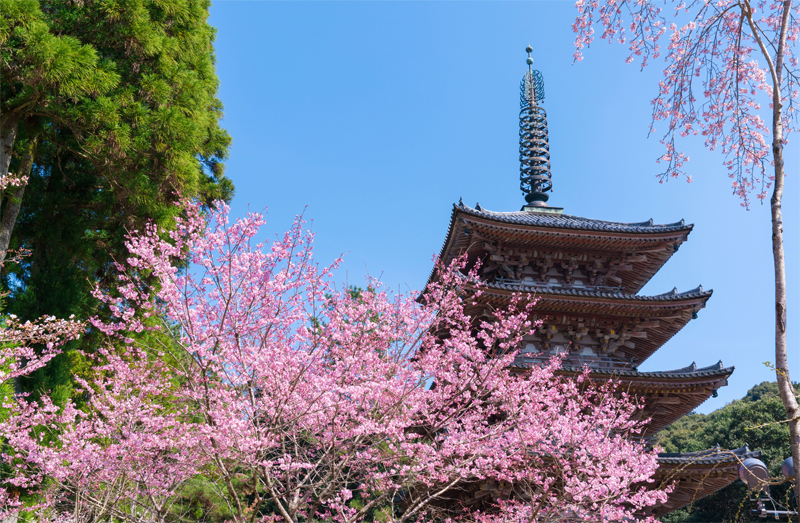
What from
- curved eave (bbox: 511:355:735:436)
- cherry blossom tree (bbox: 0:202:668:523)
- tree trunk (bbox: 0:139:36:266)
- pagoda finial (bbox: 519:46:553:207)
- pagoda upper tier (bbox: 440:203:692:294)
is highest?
pagoda finial (bbox: 519:46:553:207)

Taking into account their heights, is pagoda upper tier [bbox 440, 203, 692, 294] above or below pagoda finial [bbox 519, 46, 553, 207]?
below

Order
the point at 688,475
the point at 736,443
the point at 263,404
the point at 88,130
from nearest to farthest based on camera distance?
the point at 263,404 → the point at 88,130 → the point at 688,475 → the point at 736,443

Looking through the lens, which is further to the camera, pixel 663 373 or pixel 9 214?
pixel 663 373

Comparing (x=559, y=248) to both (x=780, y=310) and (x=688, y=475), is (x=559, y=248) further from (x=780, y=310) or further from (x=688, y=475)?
(x=780, y=310)

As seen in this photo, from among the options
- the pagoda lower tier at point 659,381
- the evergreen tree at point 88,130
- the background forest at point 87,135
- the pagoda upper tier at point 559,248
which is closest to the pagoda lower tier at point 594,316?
the pagoda lower tier at point 659,381

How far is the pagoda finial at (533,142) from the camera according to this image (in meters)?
17.2

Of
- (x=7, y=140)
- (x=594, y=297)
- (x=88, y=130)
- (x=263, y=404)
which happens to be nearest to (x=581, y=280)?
(x=594, y=297)

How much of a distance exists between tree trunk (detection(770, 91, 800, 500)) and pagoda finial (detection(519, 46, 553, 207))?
41.1ft

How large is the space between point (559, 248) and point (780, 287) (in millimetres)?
9471

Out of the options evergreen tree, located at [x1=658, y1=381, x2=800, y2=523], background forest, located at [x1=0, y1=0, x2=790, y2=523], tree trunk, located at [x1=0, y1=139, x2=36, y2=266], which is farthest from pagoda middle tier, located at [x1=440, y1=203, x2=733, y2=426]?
evergreen tree, located at [x1=658, y1=381, x2=800, y2=523]

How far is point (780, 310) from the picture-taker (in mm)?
3721

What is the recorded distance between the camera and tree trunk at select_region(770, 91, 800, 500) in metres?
3.52

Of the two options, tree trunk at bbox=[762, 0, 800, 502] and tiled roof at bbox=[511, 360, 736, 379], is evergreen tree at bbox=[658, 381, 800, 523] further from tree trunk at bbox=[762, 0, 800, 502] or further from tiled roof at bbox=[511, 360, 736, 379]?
tree trunk at bbox=[762, 0, 800, 502]

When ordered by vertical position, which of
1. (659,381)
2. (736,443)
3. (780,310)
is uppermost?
(736,443)
